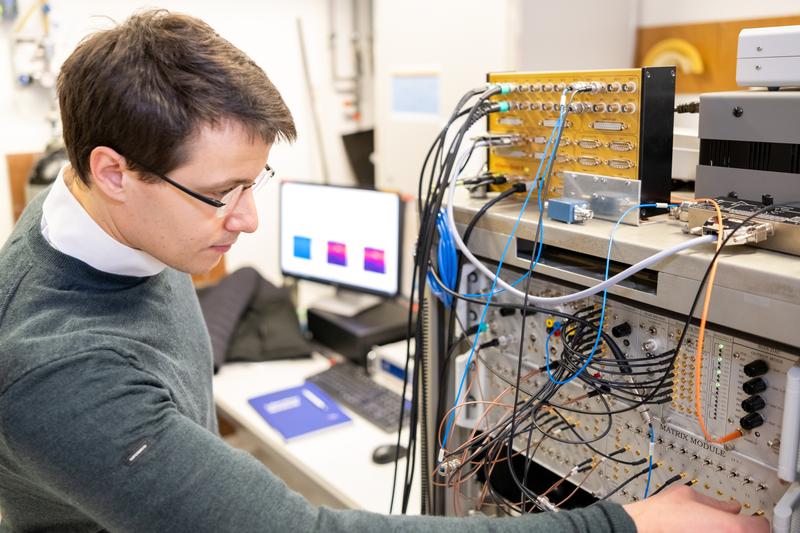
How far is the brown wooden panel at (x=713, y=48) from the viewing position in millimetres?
2338

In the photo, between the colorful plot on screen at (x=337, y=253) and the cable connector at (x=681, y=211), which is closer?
the cable connector at (x=681, y=211)

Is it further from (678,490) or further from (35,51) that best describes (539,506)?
(35,51)

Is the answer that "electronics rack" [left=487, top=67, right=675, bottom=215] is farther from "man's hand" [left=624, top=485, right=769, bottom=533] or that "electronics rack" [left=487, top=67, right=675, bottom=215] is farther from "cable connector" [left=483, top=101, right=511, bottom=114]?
"man's hand" [left=624, top=485, right=769, bottom=533]

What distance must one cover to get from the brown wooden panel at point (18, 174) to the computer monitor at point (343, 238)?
1.13 m

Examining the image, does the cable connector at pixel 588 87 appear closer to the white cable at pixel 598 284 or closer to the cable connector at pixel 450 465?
the white cable at pixel 598 284

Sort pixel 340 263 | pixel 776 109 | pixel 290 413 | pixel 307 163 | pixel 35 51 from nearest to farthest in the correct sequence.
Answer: pixel 776 109 → pixel 290 413 → pixel 340 263 → pixel 35 51 → pixel 307 163

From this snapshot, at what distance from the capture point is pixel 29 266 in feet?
3.01

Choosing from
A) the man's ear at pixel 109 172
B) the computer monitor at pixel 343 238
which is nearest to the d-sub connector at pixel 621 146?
the man's ear at pixel 109 172

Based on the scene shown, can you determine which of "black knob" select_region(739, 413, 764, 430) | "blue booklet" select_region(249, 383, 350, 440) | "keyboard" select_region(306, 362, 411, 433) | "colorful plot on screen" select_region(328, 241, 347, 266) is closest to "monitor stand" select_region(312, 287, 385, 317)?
"colorful plot on screen" select_region(328, 241, 347, 266)

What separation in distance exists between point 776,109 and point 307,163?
120 inches

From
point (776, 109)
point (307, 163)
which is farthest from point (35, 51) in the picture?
point (776, 109)

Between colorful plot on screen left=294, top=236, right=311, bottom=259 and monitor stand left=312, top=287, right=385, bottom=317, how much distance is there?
161mm

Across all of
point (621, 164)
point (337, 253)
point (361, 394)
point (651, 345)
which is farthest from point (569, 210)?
point (337, 253)

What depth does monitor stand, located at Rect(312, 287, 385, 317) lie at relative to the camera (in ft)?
7.80
